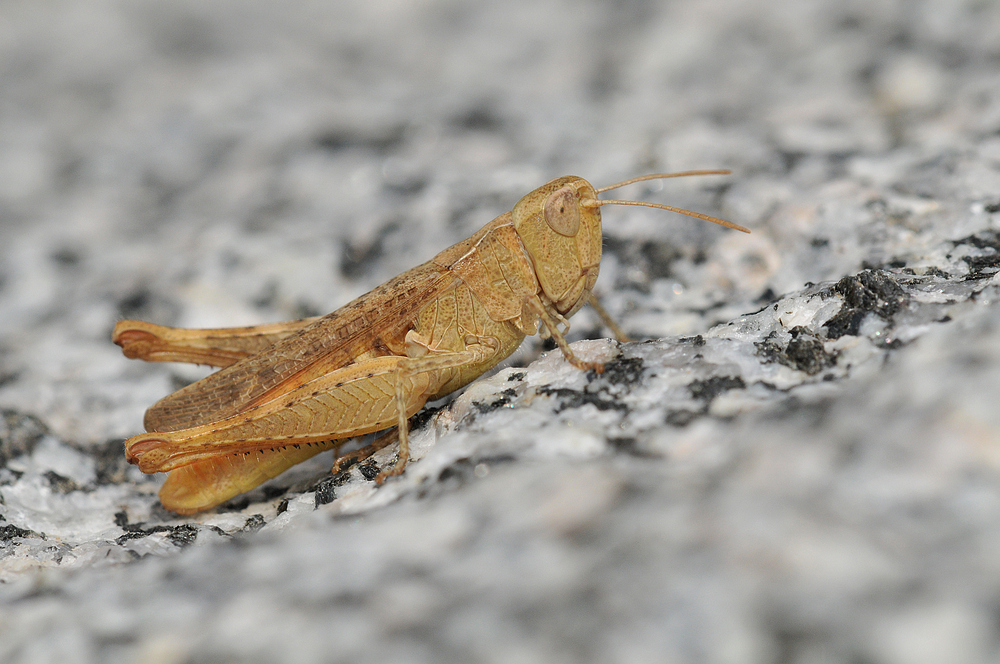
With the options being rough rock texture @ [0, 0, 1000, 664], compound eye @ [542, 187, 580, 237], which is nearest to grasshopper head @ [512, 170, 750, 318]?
compound eye @ [542, 187, 580, 237]

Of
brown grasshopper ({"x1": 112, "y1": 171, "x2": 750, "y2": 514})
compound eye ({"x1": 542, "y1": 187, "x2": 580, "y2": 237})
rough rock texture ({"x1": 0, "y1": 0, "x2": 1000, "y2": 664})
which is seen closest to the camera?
rough rock texture ({"x1": 0, "y1": 0, "x2": 1000, "y2": 664})

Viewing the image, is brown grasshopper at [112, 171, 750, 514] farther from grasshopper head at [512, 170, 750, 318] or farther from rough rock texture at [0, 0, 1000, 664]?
rough rock texture at [0, 0, 1000, 664]

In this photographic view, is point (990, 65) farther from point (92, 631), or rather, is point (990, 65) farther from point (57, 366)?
point (57, 366)

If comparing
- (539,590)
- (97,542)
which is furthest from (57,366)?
(539,590)

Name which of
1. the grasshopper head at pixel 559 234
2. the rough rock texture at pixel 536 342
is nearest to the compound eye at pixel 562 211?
the grasshopper head at pixel 559 234

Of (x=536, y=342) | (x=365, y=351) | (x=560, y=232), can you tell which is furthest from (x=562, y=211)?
(x=365, y=351)

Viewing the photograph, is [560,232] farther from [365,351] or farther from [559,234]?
[365,351]

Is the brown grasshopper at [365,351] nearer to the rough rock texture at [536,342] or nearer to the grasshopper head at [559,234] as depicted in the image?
the grasshopper head at [559,234]
